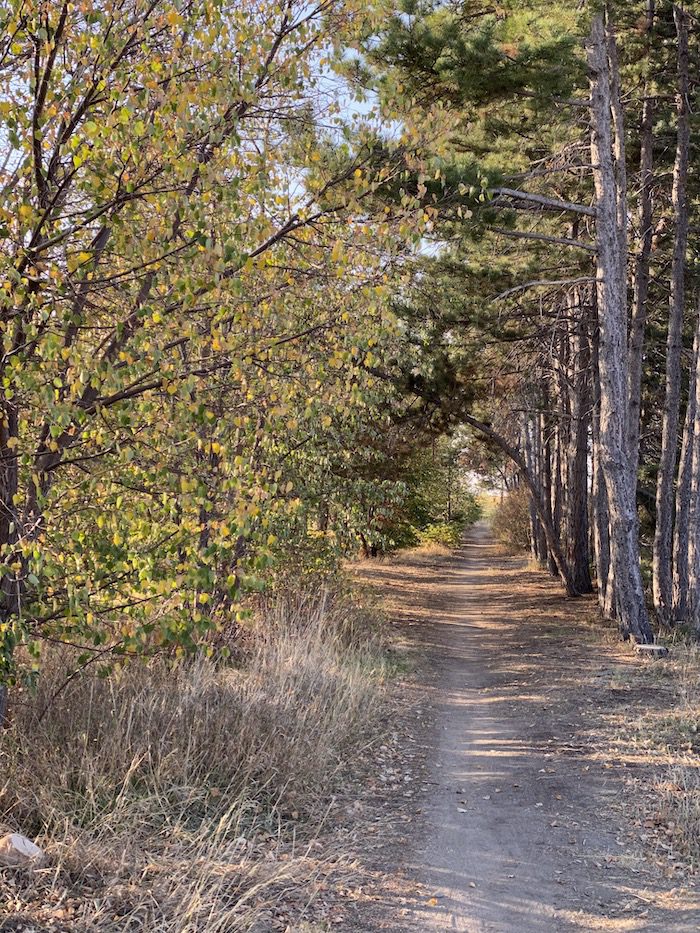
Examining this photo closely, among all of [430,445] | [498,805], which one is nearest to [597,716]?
[498,805]

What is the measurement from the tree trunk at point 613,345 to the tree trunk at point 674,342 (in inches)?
43.1

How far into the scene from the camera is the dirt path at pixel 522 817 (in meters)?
4.35

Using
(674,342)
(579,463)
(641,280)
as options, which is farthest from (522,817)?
(579,463)

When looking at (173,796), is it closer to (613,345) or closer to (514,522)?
(613,345)

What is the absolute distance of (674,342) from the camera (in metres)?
12.7

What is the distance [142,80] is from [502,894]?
4.76 meters

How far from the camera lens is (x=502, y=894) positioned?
4547 millimetres

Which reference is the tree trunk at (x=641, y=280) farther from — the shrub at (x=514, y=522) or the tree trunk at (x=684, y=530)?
the shrub at (x=514, y=522)

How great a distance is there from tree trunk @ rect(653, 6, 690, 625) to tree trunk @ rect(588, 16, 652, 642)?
110 cm

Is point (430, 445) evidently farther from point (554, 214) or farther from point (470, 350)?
point (554, 214)

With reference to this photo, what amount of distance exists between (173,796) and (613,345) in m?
8.89

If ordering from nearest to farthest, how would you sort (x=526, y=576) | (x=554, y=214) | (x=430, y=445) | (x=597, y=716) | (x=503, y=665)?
(x=597, y=716) → (x=503, y=665) → (x=554, y=214) → (x=430, y=445) → (x=526, y=576)

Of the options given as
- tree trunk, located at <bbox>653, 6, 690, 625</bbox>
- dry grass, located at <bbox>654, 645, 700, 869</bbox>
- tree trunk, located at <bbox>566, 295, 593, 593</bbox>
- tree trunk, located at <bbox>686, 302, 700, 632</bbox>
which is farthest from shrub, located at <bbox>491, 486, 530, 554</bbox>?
dry grass, located at <bbox>654, 645, 700, 869</bbox>

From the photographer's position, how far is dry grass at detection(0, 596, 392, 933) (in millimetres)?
3914
